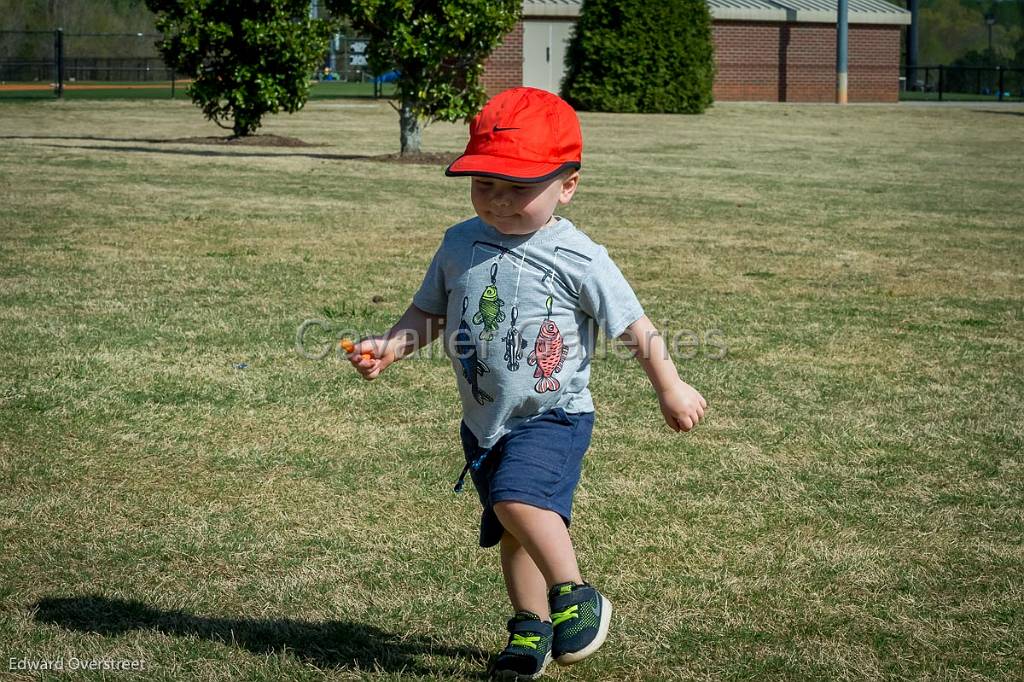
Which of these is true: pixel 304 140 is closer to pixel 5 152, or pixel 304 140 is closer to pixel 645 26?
pixel 5 152

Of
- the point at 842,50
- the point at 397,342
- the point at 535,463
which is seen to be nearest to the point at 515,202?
the point at 397,342

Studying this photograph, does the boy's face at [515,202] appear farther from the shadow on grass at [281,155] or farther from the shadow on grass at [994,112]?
the shadow on grass at [994,112]

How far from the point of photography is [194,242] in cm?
1022

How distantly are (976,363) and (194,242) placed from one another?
20.8ft

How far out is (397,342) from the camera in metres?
3.22

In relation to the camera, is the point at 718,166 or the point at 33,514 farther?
the point at 718,166

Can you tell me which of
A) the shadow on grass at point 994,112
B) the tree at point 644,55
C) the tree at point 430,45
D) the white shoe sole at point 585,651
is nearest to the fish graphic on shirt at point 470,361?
the white shoe sole at point 585,651

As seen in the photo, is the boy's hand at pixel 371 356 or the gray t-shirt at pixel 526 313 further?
the boy's hand at pixel 371 356

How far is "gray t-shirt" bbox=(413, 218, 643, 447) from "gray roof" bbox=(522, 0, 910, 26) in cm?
3782

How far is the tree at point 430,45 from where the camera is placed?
17.7 meters

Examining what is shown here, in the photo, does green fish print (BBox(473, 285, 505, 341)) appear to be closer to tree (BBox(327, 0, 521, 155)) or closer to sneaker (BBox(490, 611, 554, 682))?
sneaker (BBox(490, 611, 554, 682))

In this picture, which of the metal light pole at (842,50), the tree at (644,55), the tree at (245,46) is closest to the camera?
the tree at (245,46)

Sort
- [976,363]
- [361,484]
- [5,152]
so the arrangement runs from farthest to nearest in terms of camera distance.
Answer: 1. [5,152]
2. [976,363]
3. [361,484]

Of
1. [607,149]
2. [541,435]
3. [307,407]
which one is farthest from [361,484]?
[607,149]
